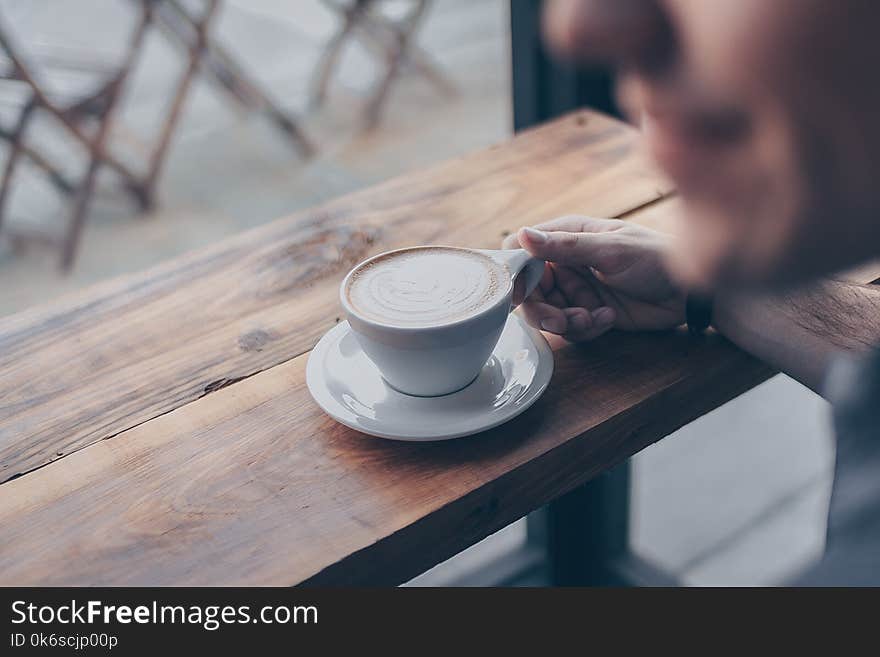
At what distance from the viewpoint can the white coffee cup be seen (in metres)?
0.73

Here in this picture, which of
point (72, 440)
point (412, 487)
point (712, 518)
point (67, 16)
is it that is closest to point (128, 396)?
point (72, 440)

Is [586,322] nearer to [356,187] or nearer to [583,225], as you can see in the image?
[583,225]

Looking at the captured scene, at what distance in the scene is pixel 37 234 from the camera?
2605mm

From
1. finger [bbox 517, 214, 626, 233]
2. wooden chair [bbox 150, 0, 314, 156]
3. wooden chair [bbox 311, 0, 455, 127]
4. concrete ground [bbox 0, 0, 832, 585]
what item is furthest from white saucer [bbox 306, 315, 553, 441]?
wooden chair [bbox 311, 0, 455, 127]

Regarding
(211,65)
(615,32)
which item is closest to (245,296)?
(615,32)

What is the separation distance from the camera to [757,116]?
0.48 m

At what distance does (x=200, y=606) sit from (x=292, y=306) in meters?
0.37

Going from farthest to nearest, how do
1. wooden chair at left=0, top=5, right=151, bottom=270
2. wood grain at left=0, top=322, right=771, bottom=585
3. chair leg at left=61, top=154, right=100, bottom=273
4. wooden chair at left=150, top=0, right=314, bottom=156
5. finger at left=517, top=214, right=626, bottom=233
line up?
wooden chair at left=150, top=0, right=314, bottom=156 < chair leg at left=61, top=154, right=100, bottom=273 < wooden chair at left=0, top=5, right=151, bottom=270 < finger at left=517, top=214, right=626, bottom=233 < wood grain at left=0, top=322, right=771, bottom=585

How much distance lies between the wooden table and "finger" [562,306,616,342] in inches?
0.6

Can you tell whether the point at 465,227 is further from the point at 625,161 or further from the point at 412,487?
the point at 412,487

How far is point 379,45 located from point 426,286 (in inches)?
100

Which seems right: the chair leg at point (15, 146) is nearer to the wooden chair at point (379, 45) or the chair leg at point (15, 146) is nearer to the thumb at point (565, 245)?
the wooden chair at point (379, 45)

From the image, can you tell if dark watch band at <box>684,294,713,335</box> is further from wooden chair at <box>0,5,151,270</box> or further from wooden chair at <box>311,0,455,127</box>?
wooden chair at <box>311,0,455,127</box>

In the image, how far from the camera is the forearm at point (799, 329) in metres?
0.85
